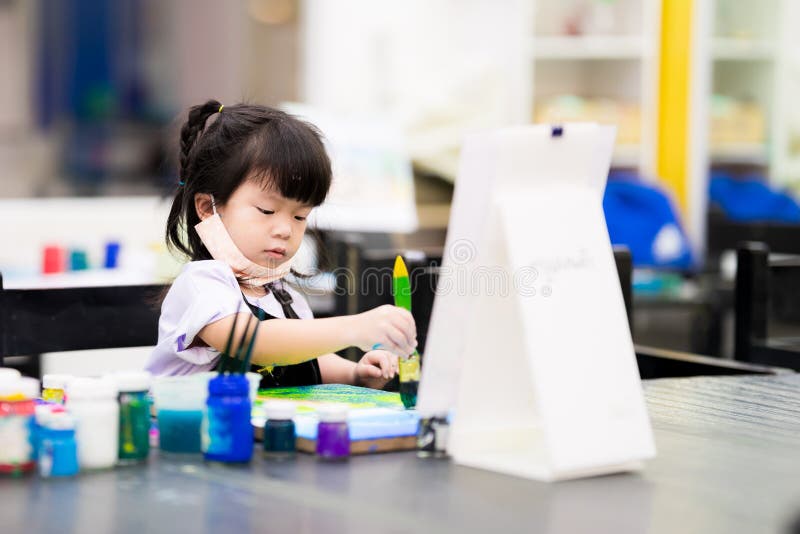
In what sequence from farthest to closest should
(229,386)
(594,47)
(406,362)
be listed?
(594,47)
(406,362)
(229,386)

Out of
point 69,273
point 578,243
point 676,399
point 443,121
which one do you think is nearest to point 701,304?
point 443,121

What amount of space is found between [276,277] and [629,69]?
3.60 metres

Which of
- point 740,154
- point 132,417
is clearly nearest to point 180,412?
point 132,417

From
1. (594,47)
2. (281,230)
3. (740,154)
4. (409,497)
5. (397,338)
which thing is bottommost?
(409,497)

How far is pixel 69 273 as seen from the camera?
3045mm

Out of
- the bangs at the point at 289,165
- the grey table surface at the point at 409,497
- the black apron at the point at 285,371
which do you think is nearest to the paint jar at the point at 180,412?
the grey table surface at the point at 409,497

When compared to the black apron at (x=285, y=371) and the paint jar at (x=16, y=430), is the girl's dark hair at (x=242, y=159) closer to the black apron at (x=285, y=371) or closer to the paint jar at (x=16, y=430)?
the black apron at (x=285, y=371)

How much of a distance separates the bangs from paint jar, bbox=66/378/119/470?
0.57 metres

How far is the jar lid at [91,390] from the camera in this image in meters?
1.05

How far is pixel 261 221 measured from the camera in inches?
61.5

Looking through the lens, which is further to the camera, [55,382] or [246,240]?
[246,240]

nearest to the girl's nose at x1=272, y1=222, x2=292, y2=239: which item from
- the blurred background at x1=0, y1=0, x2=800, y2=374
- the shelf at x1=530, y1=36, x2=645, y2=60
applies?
the blurred background at x1=0, y1=0, x2=800, y2=374

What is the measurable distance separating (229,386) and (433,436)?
0.20 metres

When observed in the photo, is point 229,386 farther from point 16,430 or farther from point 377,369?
point 377,369
